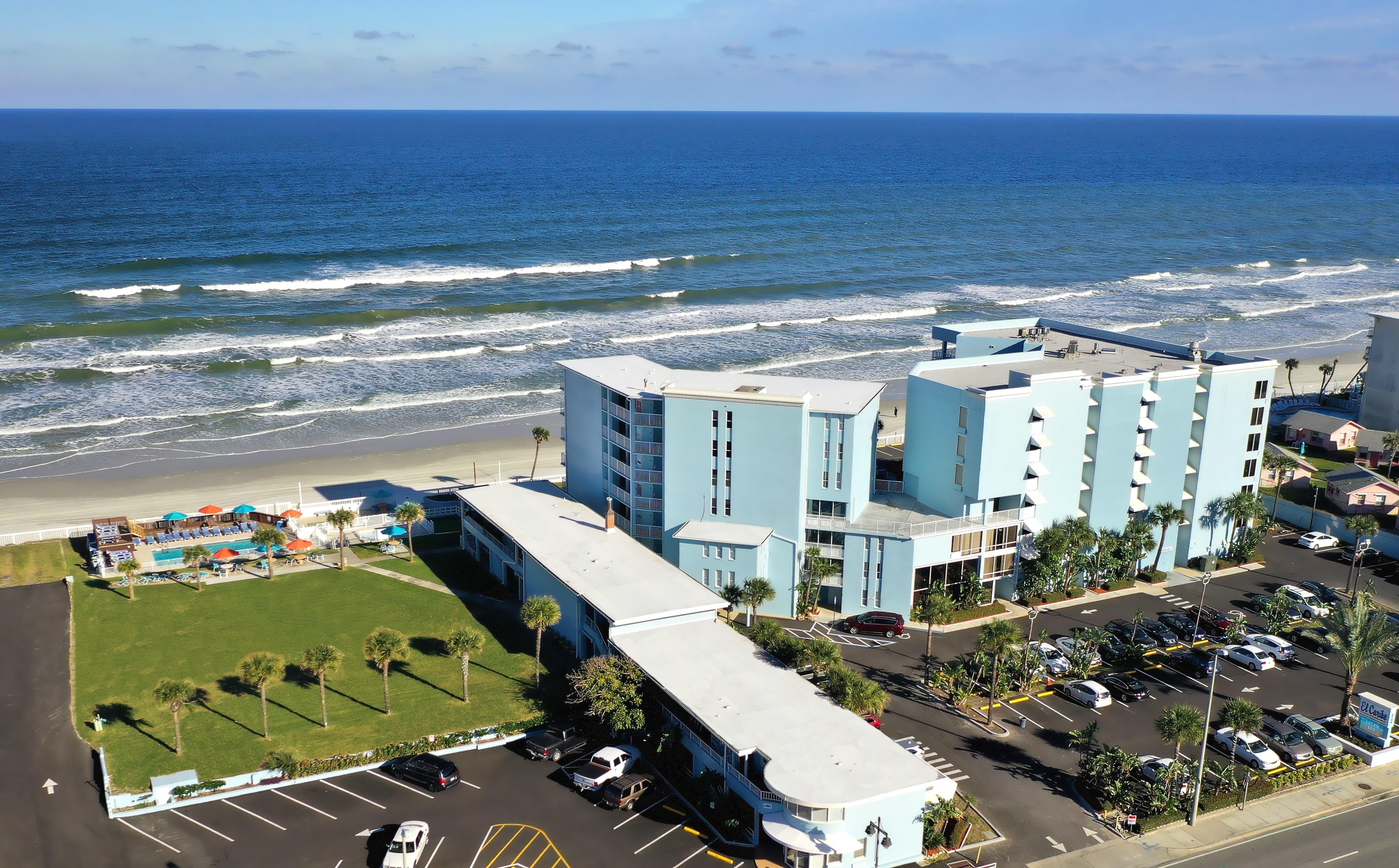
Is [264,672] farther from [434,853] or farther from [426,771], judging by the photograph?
[434,853]

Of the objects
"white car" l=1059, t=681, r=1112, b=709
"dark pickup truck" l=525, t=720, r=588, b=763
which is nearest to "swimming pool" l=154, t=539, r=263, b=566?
"dark pickup truck" l=525, t=720, r=588, b=763

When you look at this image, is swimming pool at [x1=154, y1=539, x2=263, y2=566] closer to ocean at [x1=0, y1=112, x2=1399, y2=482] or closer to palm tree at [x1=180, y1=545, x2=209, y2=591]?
palm tree at [x1=180, y1=545, x2=209, y2=591]

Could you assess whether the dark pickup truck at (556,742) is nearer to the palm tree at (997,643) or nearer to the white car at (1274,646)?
the palm tree at (997,643)

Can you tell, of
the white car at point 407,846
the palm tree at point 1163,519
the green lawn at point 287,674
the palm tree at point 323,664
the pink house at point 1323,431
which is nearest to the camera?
the white car at point 407,846

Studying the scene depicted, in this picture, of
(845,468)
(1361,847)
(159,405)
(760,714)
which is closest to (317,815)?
(760,714)

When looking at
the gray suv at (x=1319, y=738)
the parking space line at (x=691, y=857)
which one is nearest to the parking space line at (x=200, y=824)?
the parking space line at (x=691, y=857)

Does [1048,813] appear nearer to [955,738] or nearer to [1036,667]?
[955,738]
